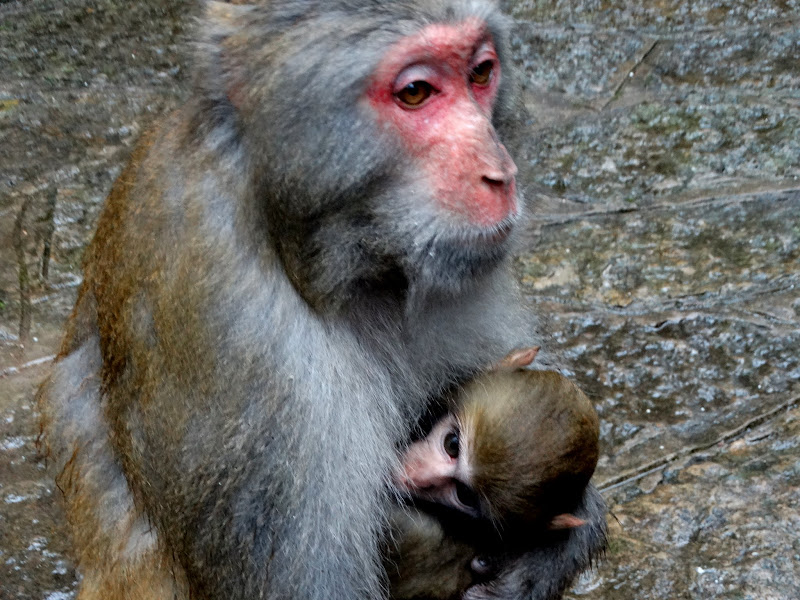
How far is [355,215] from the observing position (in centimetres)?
267

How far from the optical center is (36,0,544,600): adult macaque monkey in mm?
2609

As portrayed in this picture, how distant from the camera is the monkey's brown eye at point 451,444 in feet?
10.5

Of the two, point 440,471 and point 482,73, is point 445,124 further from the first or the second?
point 440,471

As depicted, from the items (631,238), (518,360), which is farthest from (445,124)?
(631,238)

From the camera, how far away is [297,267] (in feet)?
8.90

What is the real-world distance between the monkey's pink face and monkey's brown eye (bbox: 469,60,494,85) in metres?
0.11

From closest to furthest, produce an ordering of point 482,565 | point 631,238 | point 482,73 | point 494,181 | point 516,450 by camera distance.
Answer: point 494,181 → point 482,73 → point 516,450 → point 482,565 → point 631,238

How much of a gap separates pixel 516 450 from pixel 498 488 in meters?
0.12

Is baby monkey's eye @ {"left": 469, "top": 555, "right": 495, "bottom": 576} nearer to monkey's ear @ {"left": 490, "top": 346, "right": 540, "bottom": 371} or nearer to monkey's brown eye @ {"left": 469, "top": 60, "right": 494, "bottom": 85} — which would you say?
monkey's ear @ {"left": 490, "top": 346, "right": 540, "bottom": 371}

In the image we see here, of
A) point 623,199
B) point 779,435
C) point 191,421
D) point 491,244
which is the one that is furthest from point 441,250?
point 623,199

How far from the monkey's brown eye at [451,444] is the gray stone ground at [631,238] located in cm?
78

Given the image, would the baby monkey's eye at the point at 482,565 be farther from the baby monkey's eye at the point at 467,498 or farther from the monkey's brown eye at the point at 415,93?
the monkey's brown eye at the point at 415,93

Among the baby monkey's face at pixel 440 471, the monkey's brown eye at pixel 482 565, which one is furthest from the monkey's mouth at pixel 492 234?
the monkey's brown eye at pixel 482 565

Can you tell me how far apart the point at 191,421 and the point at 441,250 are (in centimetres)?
75
